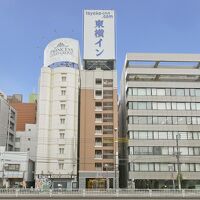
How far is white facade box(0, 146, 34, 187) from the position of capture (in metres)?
104

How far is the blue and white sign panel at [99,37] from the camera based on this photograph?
112 m

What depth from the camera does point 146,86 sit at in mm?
104688

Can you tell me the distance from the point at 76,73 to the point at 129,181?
33771 mm

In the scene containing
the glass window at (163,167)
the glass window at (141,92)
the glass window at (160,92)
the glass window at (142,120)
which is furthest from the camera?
the glass window at (160,92)

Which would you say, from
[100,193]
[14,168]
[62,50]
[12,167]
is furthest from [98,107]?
[100,193]

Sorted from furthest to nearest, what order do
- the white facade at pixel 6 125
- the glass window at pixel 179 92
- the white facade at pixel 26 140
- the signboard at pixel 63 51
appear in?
the white facade at pixel 26 140, the white facade at pixel 6 125, the signboard at pixel 63 51, the glass window at pixel 179 92

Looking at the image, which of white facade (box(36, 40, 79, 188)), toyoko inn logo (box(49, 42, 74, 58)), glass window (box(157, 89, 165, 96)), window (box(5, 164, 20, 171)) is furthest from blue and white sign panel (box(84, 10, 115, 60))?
window (box(5, 164, 20, 171))

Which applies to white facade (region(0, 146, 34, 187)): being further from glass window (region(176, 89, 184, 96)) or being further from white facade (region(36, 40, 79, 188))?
glass window (region(176, 89, 184, 96))

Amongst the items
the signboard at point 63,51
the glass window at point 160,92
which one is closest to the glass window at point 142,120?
the glass window at point 160,92

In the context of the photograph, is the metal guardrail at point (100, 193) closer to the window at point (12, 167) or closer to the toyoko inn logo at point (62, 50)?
the window at point (12, 167)

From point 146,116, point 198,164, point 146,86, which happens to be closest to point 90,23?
point 146,86

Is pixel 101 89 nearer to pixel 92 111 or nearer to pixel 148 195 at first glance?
pixel 92 111

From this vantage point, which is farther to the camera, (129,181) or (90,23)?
(90,23)

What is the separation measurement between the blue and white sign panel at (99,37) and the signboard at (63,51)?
3540mm
